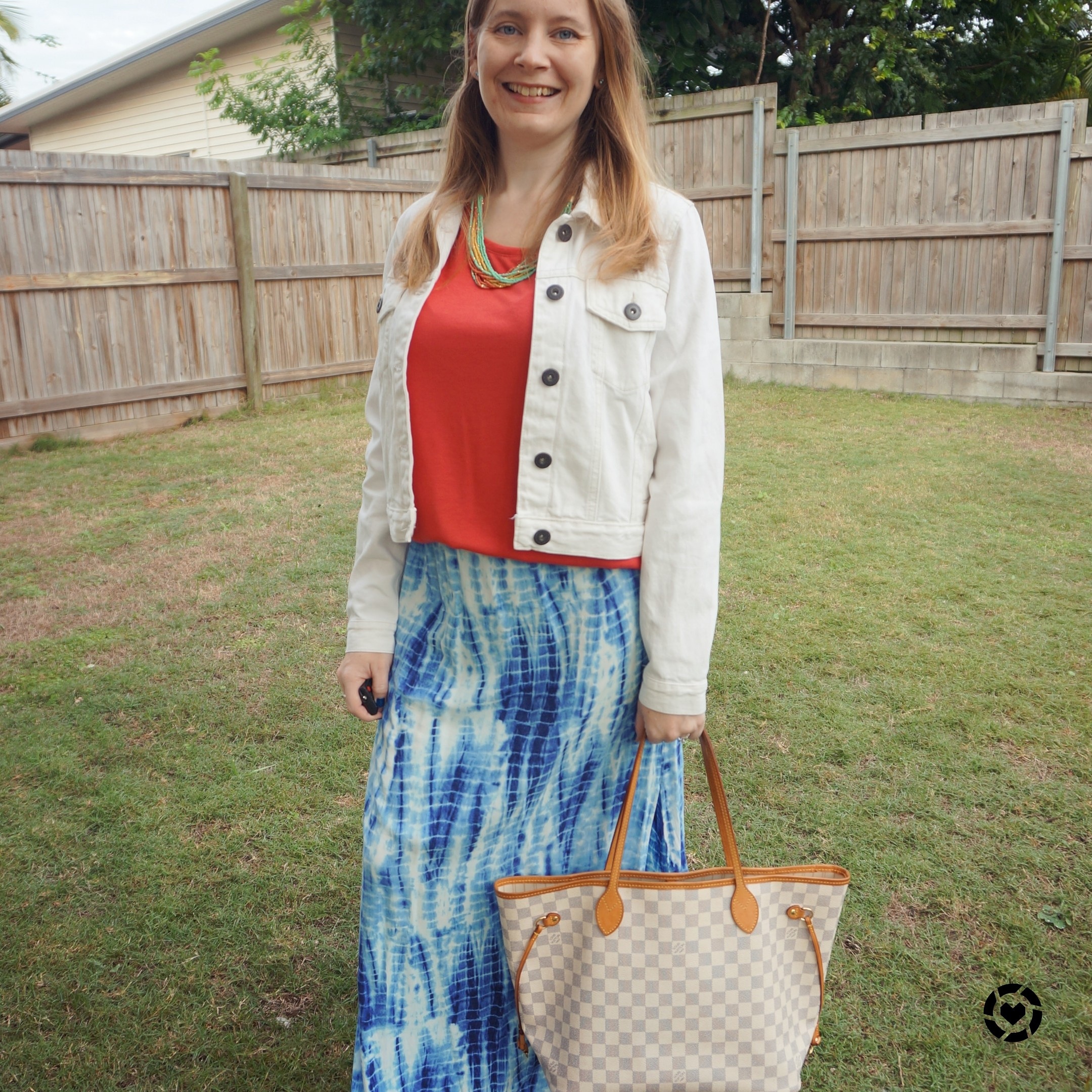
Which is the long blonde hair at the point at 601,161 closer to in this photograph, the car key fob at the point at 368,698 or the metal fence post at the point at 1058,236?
the car key fob at the point at 368,698

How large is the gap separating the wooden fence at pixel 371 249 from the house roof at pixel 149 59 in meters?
7.10

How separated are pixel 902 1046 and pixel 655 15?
12911mm

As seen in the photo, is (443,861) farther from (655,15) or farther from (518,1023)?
(655,15)

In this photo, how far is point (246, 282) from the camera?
8977 mm

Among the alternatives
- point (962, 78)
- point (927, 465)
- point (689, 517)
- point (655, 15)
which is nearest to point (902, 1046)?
point (689, 517)

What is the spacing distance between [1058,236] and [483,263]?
841 cm

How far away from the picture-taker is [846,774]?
10.4ft

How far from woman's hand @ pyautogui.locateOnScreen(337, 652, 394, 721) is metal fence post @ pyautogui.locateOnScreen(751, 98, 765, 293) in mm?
9237

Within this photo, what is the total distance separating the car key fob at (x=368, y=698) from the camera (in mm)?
1807

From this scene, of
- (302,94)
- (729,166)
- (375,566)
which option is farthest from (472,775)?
(302,94)

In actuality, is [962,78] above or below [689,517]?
above

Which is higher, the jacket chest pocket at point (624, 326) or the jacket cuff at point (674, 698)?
the jacket chest pocket at point (624, 326)

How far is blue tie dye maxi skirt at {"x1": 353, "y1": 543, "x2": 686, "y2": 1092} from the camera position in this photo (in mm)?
1612

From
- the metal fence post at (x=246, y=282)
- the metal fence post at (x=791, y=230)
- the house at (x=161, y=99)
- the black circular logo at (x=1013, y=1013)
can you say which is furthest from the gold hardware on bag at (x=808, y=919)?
the house at (x=161, y=99)
